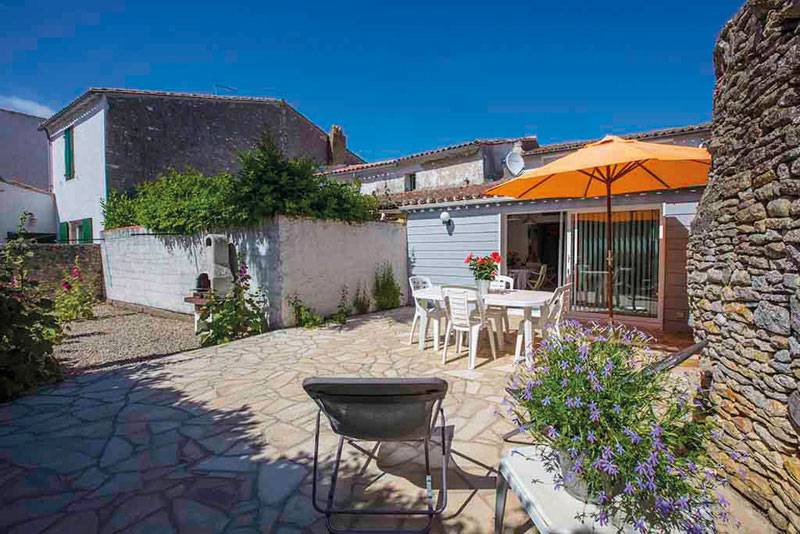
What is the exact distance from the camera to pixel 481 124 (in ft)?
53.5

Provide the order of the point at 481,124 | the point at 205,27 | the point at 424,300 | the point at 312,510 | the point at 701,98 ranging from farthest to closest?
the point at 481,124 → the point at 701,98 → the point at 205,27 → the point at 424,300 → the point at 312,510

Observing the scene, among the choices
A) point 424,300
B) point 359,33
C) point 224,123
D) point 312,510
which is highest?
point 359,33

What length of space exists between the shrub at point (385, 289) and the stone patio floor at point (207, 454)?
4.65 m

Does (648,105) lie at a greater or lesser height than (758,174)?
greater

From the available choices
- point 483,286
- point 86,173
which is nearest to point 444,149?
point 483,286

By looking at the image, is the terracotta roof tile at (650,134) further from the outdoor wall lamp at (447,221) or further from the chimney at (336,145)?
the chimney at (336,145)

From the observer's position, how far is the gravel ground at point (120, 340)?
5.92 meters

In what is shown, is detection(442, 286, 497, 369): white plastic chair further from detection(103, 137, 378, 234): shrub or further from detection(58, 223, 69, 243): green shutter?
detection(58, 223, 69, 243): green shutter

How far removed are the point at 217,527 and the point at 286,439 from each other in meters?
1.04

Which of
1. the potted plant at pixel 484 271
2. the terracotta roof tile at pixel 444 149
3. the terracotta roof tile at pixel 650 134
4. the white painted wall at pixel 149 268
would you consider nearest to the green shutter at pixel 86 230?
the white painted wall at pixel 149 268

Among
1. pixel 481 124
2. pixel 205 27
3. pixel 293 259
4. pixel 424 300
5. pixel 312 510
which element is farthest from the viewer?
pixel 481 124

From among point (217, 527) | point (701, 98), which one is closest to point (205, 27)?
point (217, 527)

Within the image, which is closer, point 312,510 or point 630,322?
point 312,510

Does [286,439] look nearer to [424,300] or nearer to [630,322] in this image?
[424,300]
